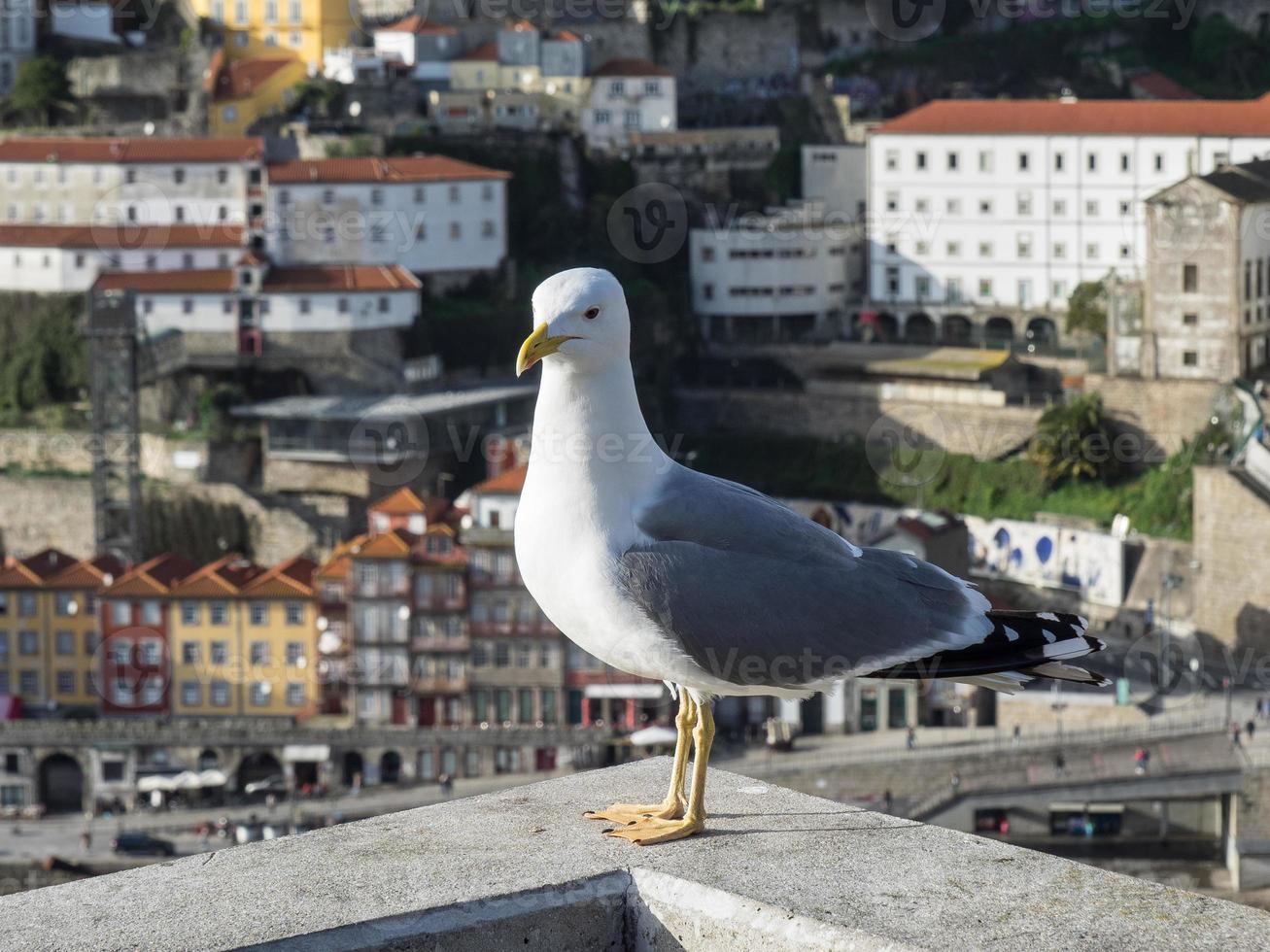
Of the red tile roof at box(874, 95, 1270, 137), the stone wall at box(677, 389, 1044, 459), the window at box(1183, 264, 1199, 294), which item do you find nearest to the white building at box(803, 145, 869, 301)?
the red tile roof at box(874, 95, 1270, 137)

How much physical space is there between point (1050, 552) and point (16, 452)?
59.2 feet

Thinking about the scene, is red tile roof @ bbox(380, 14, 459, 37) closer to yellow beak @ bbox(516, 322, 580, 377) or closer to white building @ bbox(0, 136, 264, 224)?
white building @ bbox(0, 136, 264, 224)

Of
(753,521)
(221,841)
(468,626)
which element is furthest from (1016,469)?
(753,521)

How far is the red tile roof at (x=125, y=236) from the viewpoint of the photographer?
4906 cm

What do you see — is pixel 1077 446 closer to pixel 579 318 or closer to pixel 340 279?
pixel 340 279

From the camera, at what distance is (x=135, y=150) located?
50.3 metres

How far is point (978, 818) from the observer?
37312 millimetres

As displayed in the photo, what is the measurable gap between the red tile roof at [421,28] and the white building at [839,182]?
25.5 feet

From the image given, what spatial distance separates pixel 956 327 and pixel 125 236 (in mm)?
15145

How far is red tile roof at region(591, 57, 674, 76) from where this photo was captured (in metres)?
55.4

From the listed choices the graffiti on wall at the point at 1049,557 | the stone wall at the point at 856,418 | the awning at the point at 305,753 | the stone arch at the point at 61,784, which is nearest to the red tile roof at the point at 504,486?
the awning at the point at 305,753

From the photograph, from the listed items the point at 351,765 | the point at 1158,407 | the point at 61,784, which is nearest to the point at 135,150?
the point at 61,784

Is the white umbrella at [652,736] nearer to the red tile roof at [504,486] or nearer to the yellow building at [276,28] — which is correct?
the red tile roof at [504,486]

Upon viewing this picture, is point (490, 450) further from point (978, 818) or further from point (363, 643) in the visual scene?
point (978, 818)
